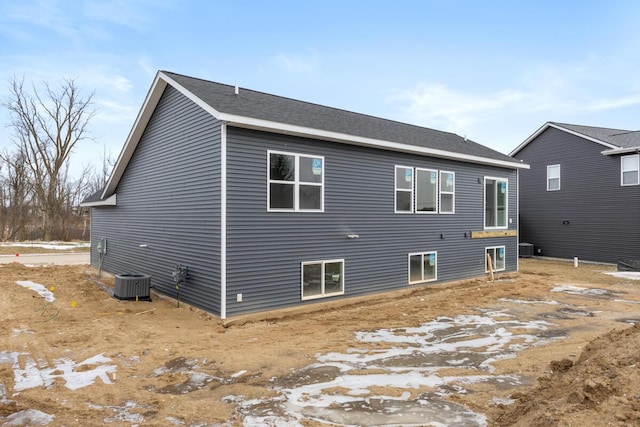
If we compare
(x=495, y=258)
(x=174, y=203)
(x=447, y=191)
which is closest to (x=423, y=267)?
(x=447, y=191)

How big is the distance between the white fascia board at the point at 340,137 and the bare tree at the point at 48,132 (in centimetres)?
2971

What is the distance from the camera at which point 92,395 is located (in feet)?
14.2

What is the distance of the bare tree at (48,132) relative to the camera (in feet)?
101

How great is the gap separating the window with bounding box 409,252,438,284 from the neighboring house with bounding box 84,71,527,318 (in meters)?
0.04

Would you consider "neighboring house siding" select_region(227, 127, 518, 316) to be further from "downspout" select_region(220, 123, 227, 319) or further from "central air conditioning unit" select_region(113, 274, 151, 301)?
"central air conditioning unit" select_region(113, 274, 151, 301)

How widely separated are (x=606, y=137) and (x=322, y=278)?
1700cm

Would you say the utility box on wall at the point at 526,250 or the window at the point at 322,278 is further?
the utility box on wall at the point at 526,250

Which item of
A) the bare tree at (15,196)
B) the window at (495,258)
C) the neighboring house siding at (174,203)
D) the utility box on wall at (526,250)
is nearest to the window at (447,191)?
the window at (495,258)

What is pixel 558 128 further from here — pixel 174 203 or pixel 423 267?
pixel 174 203

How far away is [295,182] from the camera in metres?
8.74

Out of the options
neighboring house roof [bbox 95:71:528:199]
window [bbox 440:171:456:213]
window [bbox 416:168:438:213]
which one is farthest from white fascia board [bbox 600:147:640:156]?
window [bbox 416:168:438:213]

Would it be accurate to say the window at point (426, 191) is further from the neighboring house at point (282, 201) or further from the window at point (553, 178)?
the window at point (553, 178)

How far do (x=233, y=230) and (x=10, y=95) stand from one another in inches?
1340

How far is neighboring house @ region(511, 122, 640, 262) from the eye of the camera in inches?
653
